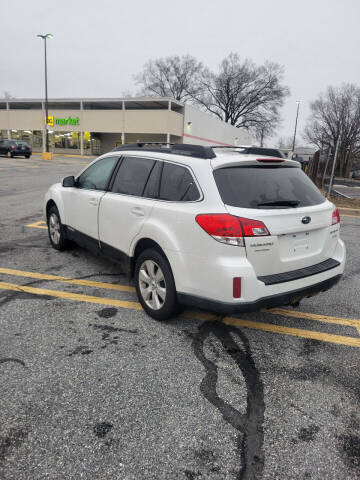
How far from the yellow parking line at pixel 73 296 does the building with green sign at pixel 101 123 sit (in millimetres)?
38589

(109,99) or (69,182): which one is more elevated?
(109,99)

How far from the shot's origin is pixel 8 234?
681cm

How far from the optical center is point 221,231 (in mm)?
2811

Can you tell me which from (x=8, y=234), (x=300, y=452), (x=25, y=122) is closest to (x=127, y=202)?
(x=300, y=452)

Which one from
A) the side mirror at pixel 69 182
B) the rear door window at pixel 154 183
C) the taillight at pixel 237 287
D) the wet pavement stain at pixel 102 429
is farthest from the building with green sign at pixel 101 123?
the wet pavement stain at pixel 102 429

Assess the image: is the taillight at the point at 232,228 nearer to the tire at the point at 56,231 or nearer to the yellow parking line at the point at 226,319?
the yellow parking line at the point at 226,319

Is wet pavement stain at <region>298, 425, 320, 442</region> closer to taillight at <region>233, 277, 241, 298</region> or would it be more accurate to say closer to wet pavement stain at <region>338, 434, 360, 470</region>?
wet pavement stain at <region>338, 434, 360, 470</region>

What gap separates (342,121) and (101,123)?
30.6 meters

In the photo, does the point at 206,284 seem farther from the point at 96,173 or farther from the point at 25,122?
the point at 25,122

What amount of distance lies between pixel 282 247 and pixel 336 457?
59.3 inches

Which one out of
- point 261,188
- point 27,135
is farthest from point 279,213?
point 27,135

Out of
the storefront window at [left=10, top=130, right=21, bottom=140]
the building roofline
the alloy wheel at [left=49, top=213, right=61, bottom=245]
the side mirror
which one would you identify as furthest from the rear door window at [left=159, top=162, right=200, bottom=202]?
the storefront window at [left=10, top=130, right=21, bottom=140]

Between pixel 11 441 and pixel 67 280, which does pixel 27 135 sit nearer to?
pixel 67 280

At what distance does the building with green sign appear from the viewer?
137 ft
